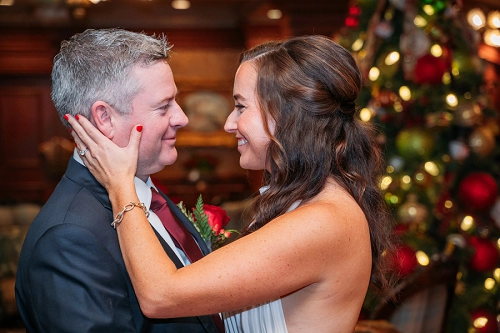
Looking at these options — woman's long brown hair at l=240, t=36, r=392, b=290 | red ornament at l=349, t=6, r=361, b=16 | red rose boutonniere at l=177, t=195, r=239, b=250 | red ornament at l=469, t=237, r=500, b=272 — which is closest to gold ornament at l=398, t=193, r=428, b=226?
red ornament at l=469, t=237, r=500, b=272

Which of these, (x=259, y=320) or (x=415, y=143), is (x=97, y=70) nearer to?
(x=259, y=320)

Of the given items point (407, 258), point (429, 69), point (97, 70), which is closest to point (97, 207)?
point (97, 70)

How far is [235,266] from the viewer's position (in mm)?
1603

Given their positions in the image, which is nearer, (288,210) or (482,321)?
(288,210)

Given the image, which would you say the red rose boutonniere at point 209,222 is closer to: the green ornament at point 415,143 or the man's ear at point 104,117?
the man's ear at point 104,117

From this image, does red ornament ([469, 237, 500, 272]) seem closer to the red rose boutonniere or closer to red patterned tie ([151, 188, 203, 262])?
the red rose boutonniere

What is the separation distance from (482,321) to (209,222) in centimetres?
247

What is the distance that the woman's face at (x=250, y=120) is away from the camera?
1.88m

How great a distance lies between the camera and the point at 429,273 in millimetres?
3148

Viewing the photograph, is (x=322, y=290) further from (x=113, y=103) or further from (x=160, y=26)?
(x=160, y=26)

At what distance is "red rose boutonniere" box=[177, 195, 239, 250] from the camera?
2.25 m

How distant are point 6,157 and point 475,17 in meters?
7.34

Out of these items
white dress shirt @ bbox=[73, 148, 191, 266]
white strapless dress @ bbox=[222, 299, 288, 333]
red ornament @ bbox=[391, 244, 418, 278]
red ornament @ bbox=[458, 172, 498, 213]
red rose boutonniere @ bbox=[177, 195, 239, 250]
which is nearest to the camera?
white strapless dress @ bbox=[222, 299, 288, 333]

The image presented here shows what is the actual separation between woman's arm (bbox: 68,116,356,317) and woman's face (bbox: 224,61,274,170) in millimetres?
291
